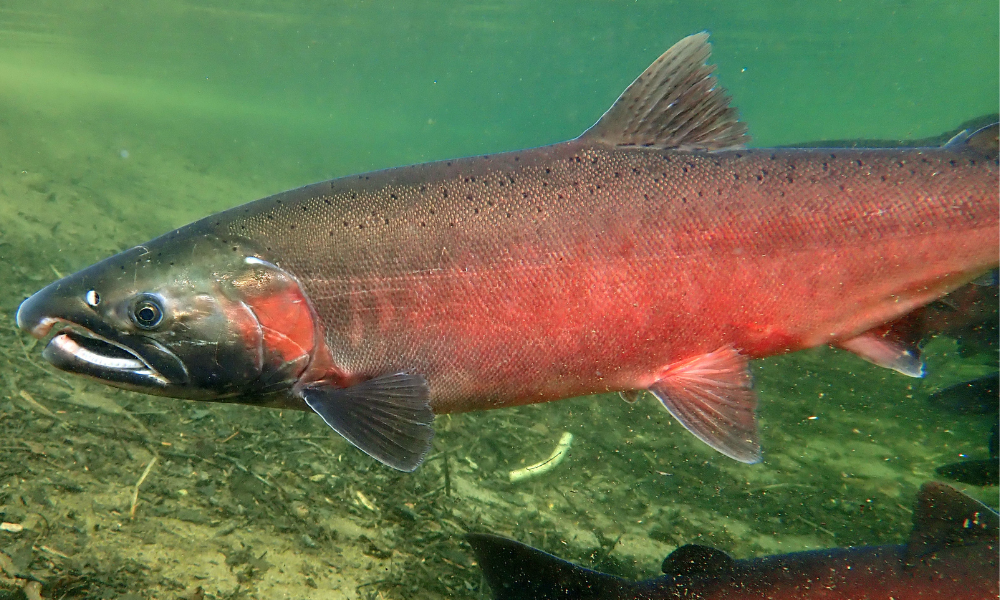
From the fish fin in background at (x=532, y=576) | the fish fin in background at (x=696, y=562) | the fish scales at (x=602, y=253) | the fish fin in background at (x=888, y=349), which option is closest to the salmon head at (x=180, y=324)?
the fish scales at (x=602, y=253)

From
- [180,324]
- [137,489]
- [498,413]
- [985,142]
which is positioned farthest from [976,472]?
[137,489]

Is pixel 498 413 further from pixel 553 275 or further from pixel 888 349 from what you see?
pixel 888 349

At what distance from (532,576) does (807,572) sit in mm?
1236

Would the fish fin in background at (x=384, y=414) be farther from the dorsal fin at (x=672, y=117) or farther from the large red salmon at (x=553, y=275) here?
the dorsal fin at (x=672, y=117)

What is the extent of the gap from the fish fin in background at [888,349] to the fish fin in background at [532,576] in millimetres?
1704

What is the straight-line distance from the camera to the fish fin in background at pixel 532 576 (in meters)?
2.17

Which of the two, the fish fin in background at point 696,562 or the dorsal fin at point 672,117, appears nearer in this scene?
→ the fish fin in background at point 696,562

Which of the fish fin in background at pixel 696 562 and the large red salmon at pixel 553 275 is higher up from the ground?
the large red salmon at pixel 553 275

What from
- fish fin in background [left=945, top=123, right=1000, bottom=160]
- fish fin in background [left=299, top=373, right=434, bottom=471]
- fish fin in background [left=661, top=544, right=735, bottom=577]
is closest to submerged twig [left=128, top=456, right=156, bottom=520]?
fish fin in background [left=299, top=373, right=434, bottom=471]

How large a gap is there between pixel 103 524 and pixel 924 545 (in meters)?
3.99

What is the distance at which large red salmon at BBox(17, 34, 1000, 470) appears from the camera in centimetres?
206

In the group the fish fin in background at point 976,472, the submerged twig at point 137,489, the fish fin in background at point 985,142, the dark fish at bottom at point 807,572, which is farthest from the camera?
the fish fin in background at point 976,472

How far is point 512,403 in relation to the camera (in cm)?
236

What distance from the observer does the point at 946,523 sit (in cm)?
235
